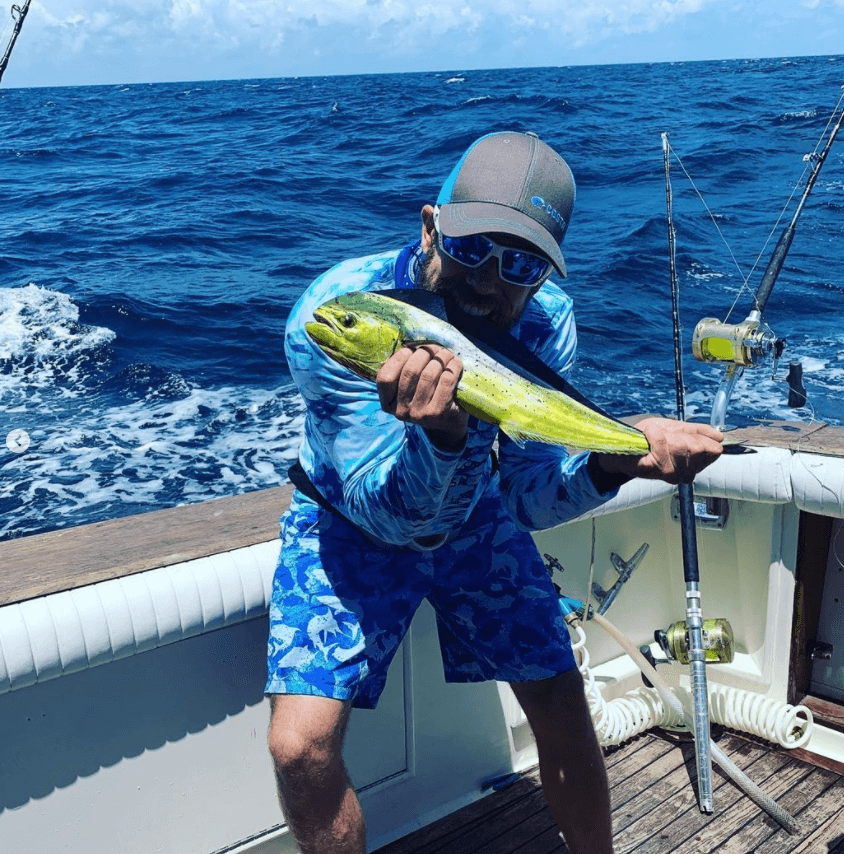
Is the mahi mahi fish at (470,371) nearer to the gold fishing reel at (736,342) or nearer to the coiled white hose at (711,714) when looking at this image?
the coiled white hose at (711,714)

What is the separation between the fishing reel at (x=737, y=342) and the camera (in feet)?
10.9

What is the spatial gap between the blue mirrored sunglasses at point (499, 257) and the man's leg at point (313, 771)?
86cm

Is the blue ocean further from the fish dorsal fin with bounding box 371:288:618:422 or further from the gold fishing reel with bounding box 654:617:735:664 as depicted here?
the fish dorsal fin with bounding box 371:288:618:422

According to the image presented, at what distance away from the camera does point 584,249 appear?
543 inches

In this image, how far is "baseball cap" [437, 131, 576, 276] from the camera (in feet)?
5.75

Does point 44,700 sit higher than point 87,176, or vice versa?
point 44,700

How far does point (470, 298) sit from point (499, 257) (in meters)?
0.09

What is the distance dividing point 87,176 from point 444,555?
19510mm

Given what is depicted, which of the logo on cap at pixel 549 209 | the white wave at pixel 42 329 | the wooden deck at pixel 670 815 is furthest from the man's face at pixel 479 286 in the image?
the white wave at pixel 42 329

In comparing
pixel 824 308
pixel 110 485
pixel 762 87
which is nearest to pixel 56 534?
pixel 110 485

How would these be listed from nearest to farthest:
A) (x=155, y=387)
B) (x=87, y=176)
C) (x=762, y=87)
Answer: (x=155, y=387), (x=87, y=176), (x=762, y=87)

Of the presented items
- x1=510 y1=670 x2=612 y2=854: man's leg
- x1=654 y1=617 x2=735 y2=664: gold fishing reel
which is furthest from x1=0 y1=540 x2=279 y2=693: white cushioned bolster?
x1=654 y1=617 x2=735 y2=664: gold fishing reel

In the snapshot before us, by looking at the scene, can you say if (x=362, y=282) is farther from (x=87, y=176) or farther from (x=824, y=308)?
(x=87, y=176)

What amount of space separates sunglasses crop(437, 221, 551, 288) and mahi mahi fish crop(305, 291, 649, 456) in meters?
0.19
